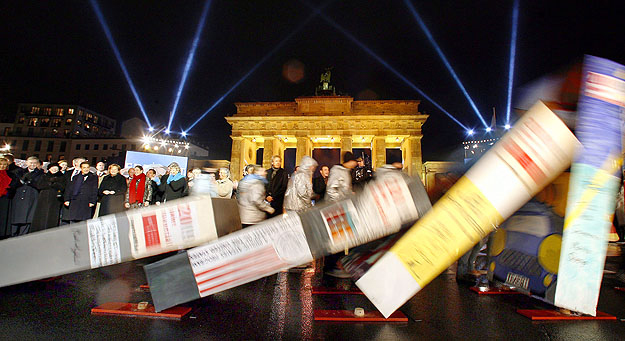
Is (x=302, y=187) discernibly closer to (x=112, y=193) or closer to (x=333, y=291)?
(x=333, y=291)

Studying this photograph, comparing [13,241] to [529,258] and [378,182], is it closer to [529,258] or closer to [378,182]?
[378,182]

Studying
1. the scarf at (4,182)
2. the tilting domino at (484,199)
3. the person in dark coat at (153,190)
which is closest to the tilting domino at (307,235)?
the tilting domino at (484,199)

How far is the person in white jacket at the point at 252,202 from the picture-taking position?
201 inches

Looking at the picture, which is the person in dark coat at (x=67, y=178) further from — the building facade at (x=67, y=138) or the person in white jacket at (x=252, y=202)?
the building facade at (x=67, y=138)

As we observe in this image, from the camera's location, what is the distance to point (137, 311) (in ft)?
9.47

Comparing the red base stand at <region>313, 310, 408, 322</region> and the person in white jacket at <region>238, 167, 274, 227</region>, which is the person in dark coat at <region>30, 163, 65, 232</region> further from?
the red base stand at <region>313, 310, 408, 322</region>

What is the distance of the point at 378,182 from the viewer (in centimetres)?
252

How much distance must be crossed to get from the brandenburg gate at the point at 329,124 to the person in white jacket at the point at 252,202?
31.2 metres

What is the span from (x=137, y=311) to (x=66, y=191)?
213 inches

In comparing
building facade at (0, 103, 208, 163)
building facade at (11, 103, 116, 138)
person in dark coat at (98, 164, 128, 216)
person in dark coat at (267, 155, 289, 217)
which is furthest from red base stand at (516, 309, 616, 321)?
building facade at (11, 103, 116, 138)

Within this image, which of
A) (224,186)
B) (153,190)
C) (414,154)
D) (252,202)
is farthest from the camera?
(414,154)

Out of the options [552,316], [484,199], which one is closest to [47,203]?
[484,199]

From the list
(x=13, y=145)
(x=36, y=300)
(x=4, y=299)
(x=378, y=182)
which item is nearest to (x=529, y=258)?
(x=378, y=182)

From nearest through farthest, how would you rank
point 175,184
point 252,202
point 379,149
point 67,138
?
point 252,202 → point 175,184 → point 379,149 → point 67,138
